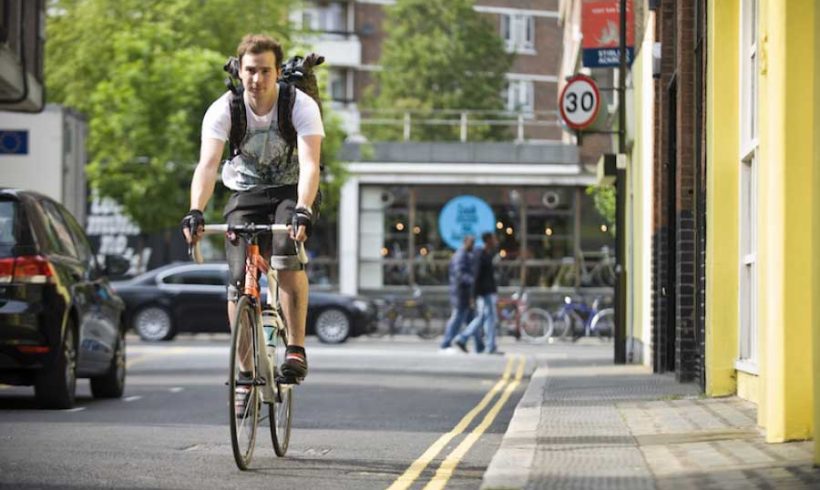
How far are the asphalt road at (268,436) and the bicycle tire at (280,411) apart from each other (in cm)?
11

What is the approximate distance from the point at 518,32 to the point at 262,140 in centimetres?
6779

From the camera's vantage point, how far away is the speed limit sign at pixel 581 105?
2386 cm

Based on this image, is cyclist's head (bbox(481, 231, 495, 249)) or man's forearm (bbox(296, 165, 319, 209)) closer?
man's forearm (bbox(296, 165, 319, 209))

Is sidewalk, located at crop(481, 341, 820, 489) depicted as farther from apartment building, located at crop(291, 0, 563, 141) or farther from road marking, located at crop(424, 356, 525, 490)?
apartment building, located at crop(291, 0, 563, 141)

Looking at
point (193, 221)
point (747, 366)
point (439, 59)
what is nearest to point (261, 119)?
point (193, 221)

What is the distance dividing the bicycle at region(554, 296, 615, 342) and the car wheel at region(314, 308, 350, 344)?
230 inches

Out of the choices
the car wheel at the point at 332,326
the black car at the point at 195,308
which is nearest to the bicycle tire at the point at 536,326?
the black car at the point at 195,308

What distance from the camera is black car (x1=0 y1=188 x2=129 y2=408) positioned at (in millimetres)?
13555

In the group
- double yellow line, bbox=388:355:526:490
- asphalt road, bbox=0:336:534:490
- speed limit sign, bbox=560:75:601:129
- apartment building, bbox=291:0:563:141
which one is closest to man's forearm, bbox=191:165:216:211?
asphalt road, bbox=0:336:534:490

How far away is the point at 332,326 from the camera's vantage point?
3403 cm

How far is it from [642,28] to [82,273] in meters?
9.79

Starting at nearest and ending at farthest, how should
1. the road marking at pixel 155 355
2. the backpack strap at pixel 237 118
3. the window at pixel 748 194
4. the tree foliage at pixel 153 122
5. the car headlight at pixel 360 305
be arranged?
the backpack strap at pixel 237 118 < the window at pixel 748 194 < the road marking at pixel 155 355 < the car headlight at pixel 360 305 < the tree foliage at pixel 153 122

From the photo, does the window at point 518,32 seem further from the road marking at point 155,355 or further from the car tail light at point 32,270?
the car tail light at point 32,270

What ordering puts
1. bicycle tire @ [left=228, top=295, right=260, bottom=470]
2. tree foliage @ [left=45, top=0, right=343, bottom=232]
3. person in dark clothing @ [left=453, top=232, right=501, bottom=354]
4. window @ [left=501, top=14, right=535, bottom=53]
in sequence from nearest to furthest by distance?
bicycle tire @ [left=228, top=295, right=260, bottom=470]
person in dark clothing @ [left=453, top=232, right=501, bottom=354]
tree foliage @ [left=45, top=0, right=343, bottom=232]
window @ [left=501, top=14, right=535, bottom=53]
